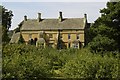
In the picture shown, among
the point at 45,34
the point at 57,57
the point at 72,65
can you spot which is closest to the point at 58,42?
the point at 45,34

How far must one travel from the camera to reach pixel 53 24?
70.5 metres

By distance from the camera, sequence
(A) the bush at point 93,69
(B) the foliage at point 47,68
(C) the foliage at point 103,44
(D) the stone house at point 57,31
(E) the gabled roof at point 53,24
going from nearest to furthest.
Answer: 1. (B) the foliage at point 47,68
2. (A) the bush at point 93,69
3. (C) the foliage at point 103,44
4. (D) the stone house at point 57,31
5. (E) the gabled roof at point 53,24

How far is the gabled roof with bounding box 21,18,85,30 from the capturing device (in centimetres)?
6938

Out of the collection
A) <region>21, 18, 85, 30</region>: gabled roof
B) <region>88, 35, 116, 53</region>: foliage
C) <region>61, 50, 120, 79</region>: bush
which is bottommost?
<region>61, 50, 120, 79</region>: bush

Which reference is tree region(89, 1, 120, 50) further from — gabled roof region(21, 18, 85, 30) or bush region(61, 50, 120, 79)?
gabled roof region(21, 18, 85, 30)

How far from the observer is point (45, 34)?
231ft

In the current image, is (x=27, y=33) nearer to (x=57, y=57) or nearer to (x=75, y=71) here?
(x=57, y=57)

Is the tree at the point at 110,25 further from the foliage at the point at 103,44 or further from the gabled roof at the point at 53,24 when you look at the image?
the gabled roof at the point at 53,24

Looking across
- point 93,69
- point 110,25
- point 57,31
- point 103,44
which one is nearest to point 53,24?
point 57,31

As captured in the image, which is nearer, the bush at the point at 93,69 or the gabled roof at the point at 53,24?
the bush at the point at 93,69

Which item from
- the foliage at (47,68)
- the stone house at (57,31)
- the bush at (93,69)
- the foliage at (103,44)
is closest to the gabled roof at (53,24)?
the stone house at (57,31)

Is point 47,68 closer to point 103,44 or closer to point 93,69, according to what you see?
point 93,69

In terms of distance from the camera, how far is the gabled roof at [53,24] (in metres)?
69.4

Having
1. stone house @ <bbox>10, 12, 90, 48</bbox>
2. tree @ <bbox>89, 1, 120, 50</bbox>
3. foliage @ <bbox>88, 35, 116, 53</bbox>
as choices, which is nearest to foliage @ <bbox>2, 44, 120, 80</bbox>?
foliage @ <bbox>88, 35, 116, 53</bbox>
